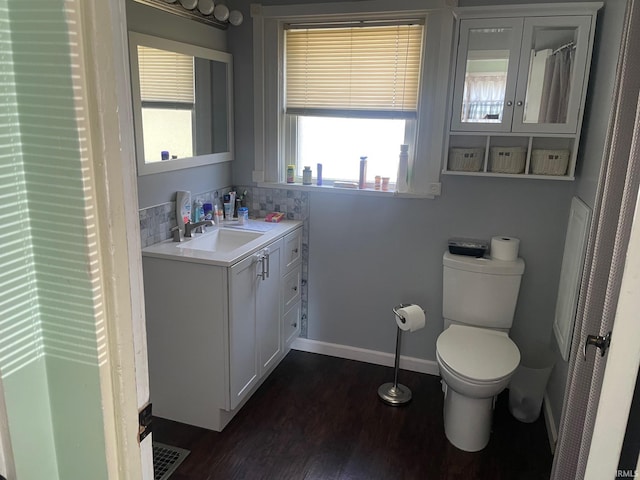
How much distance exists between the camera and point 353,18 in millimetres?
2764

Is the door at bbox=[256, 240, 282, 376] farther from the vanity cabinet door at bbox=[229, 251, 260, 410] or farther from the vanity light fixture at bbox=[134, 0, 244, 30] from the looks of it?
the vanity light fixture at bbox=[134, 0, 244, 30]

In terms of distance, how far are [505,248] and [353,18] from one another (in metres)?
1.55

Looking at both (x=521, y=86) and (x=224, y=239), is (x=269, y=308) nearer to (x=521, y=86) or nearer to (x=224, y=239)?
(x=224, y=239)

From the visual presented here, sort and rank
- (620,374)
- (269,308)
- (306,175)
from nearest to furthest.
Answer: (620,374)
(269,308)
(306,175)

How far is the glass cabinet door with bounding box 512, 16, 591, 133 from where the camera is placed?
2340 mm

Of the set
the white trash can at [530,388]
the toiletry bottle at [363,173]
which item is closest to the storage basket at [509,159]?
the toiletry bottle at [363,173]

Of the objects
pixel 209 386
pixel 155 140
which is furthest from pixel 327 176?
pixel 209 386

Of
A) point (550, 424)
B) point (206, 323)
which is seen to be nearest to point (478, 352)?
point (550, 424)

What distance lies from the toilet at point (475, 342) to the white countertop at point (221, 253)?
3.23 ft

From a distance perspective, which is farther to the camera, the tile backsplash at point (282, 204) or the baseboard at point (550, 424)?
the tile backsplash at point (282, 204)

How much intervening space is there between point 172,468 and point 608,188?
2072mm

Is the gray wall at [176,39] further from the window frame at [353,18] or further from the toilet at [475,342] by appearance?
the toilet at [475,342]

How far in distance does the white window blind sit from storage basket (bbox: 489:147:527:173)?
1.69 m

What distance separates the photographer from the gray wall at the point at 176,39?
2.30 meters
